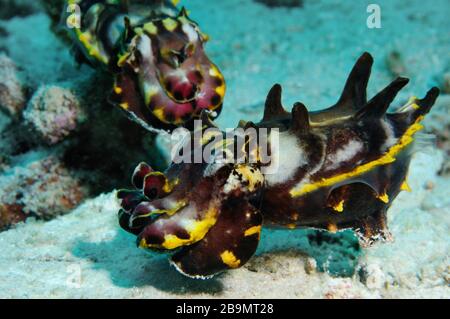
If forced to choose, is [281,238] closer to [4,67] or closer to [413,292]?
[413,292]

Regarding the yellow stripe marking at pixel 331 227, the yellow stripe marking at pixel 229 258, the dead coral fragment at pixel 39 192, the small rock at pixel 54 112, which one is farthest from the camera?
the dead coral fragment at pixel 39 192

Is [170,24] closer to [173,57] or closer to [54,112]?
[173,57]

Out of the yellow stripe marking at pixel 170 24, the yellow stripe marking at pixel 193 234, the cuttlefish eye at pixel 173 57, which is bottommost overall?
the yellow stripe marking at pixel 193 234

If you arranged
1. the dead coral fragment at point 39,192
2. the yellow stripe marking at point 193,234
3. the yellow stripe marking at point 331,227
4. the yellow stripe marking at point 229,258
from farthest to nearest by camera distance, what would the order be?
the dead coral fragment at point 39,192 → the yellow stripe marking at point 331,227 → the yellow stripe marking at point 229,258 → the yellow stripe marking at point 193,234

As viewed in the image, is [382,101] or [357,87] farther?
[357,87]

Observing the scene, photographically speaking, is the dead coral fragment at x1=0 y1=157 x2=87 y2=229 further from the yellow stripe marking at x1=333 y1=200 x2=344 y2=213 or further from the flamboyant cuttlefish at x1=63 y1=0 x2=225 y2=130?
the yellow stripe marking at x1=333 y1=200 x2=344 y2=213

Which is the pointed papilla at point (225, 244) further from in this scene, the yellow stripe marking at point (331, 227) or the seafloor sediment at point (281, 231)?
the yellow stripe marking at point (331, 227)

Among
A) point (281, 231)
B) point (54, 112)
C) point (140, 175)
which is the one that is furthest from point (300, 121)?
point (54, 112)

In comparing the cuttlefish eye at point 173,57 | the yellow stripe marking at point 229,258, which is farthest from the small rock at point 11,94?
the yellow stripe marking at point 229,258
